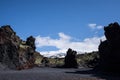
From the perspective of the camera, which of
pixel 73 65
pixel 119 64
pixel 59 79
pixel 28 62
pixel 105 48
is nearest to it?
pixel 59 79

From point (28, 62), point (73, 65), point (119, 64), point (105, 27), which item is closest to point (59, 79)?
point (119, 64)

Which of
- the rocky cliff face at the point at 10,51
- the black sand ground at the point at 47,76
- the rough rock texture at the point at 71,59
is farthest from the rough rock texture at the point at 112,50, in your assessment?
the rough rock texture at the point at 71,59

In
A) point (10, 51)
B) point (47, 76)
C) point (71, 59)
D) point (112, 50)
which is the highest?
point (71, 59)

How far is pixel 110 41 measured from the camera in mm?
78938

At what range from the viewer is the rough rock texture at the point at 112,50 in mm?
73688

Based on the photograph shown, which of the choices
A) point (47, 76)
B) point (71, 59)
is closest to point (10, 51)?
point (47, 76)

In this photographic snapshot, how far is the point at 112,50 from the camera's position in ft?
251

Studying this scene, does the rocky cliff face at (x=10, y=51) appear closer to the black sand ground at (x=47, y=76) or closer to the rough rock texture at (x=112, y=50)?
the black sand ground at (x=47, y=76)

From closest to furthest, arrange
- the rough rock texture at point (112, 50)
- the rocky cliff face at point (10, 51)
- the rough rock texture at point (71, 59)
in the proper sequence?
the rough rock texture at point (112, 50), the rocky cliff face at point (10, 51), the rough rock texture at point (71, 59)

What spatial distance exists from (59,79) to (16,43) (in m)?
40.7

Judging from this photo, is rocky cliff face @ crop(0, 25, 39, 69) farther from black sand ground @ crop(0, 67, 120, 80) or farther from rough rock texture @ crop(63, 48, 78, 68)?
rough rock texture @ crop(63, 48, 78, 68)

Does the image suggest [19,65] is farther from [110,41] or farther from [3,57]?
[110,41]

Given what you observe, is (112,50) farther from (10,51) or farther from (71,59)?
(71,59)

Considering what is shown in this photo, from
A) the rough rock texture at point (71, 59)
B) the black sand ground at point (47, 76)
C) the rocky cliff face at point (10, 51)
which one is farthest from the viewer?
the rough rock texture at point (71, 59)
